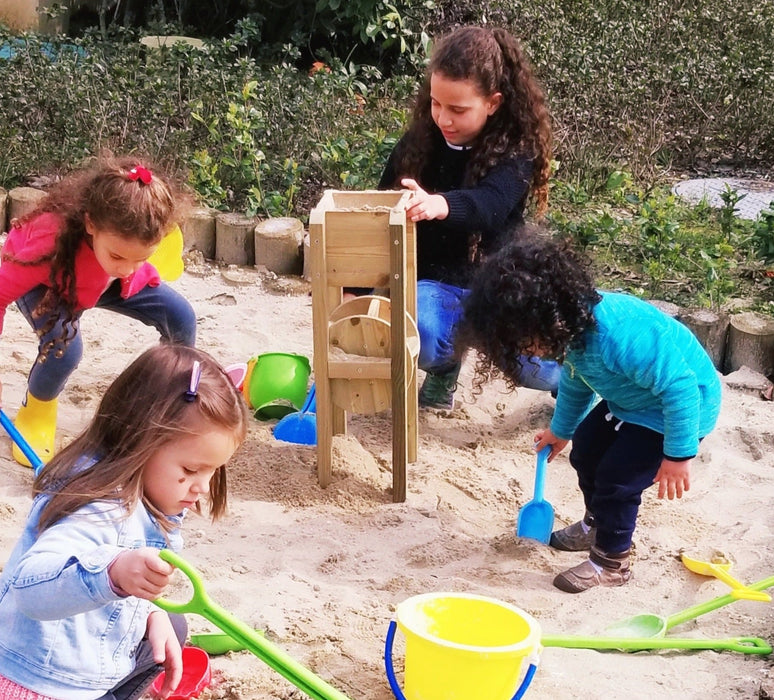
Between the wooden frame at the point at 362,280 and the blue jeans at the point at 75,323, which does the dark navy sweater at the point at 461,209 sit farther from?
the blue jeans at the point at 75,323

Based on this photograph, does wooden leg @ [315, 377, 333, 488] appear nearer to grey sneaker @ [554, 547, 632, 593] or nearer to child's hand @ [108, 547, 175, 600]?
grey sneaker @ [554, 547, 632, 593]

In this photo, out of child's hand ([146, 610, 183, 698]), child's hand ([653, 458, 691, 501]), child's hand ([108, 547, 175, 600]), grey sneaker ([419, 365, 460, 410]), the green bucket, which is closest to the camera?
child's hand ([108, 547, 175, 600])

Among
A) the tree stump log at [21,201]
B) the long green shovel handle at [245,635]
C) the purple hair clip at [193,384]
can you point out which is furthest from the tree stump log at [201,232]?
the long green shovel handle at [245,635]

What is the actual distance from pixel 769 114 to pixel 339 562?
4.14 m

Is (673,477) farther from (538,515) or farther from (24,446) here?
(24,446)

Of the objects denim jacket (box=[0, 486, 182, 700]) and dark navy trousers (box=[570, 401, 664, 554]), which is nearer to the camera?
denim jacket (box=[0, 486, 182, 700])

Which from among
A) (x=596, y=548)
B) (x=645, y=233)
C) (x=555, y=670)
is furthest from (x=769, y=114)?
(x=555, y=670)

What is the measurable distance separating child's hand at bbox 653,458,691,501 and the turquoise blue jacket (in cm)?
2

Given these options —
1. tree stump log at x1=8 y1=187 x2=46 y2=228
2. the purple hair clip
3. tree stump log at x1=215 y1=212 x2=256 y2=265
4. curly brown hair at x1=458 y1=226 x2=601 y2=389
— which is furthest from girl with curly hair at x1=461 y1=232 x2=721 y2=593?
tree stump log at x1=8 y1=187 x2=46 y2=228

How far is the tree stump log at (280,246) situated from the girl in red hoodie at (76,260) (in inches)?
53.6

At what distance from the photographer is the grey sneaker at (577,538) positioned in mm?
2742

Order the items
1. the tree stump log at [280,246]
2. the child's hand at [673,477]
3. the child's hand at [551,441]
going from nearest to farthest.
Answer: the child's hand at [673,477] → the child's hand at [551,441] → the tree stump log at [280,246]

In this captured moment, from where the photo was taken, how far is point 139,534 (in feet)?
5.39

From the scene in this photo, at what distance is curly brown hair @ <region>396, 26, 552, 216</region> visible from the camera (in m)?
3.05
